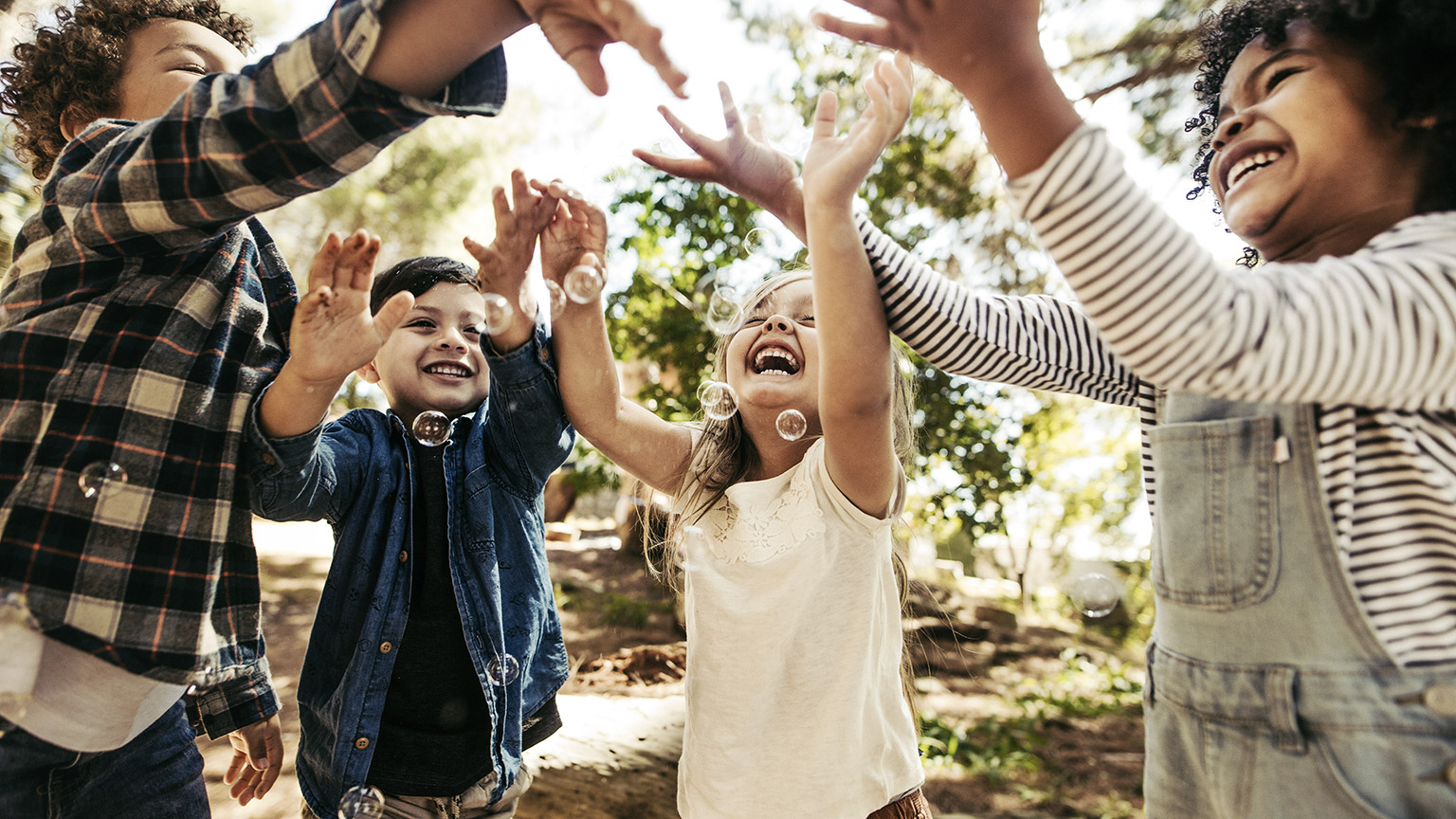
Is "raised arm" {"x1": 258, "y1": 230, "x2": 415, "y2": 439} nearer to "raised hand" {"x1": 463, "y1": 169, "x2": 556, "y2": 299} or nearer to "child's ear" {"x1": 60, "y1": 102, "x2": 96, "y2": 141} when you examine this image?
"raised hand" {"x1": 463, "y1": 169, "x2": 556, "y2": 299}

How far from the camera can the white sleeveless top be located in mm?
1652

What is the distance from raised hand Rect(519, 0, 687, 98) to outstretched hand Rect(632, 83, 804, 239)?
0.34m

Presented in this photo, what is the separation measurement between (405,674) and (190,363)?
948mm

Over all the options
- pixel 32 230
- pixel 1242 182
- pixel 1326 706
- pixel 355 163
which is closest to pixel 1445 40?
pixel 1242 182

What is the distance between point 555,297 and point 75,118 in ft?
3.99

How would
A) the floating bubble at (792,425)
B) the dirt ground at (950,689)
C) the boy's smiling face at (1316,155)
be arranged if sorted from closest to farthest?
the boy's smiling face at (1316,155) → the floating bubble at (792,425) → the dirt ground at (950,689)

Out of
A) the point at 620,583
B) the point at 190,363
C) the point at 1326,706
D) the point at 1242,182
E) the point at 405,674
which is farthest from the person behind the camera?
the point at 620,583

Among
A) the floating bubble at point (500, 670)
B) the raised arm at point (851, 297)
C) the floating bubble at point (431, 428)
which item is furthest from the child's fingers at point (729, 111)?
the floating bubble at point (500, 670)

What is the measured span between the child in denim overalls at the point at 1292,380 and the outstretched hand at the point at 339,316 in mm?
927

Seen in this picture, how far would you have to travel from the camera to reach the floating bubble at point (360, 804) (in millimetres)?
1772

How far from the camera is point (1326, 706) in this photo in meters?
0.98

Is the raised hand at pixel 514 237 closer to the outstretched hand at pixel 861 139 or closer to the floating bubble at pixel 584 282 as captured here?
the floating bubble at pixel 584 282

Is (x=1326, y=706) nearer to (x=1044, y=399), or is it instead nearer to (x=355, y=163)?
(x=355, y=163)

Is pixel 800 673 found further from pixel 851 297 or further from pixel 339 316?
pixel 339 316
